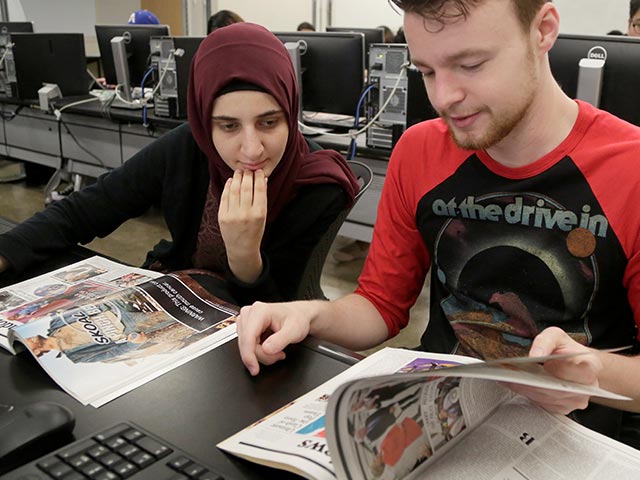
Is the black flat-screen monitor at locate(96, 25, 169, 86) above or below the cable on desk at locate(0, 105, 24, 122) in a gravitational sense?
above

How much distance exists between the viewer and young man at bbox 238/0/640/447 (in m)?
0.86

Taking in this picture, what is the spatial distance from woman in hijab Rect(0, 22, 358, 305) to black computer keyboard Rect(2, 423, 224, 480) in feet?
1.72

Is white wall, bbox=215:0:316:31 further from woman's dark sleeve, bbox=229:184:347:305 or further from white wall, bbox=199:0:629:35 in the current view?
woman's dark sleeve, bbox=229:184:347:305

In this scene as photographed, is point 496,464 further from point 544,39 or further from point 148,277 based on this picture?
point 148,277

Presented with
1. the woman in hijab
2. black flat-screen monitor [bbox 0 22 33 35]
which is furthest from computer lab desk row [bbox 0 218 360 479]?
black flat-screen monitor [bbox 0 22 33 35]

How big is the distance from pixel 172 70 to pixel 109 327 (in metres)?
2.59

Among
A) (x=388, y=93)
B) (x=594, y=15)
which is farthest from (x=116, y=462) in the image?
(x=594, y=15)

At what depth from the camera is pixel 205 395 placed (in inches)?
29.5

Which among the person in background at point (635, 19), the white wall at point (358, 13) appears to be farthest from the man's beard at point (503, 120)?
the white wall at point (358, 13)

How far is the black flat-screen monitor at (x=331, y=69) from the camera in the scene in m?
2.66

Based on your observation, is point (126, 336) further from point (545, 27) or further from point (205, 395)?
point (545, 27)

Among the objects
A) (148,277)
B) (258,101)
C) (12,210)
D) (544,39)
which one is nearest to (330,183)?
(258,101)

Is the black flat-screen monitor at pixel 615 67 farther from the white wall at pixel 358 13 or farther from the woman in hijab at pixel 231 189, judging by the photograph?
the white wall at pixel 358 13

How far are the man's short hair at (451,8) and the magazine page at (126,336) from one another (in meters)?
0.51
